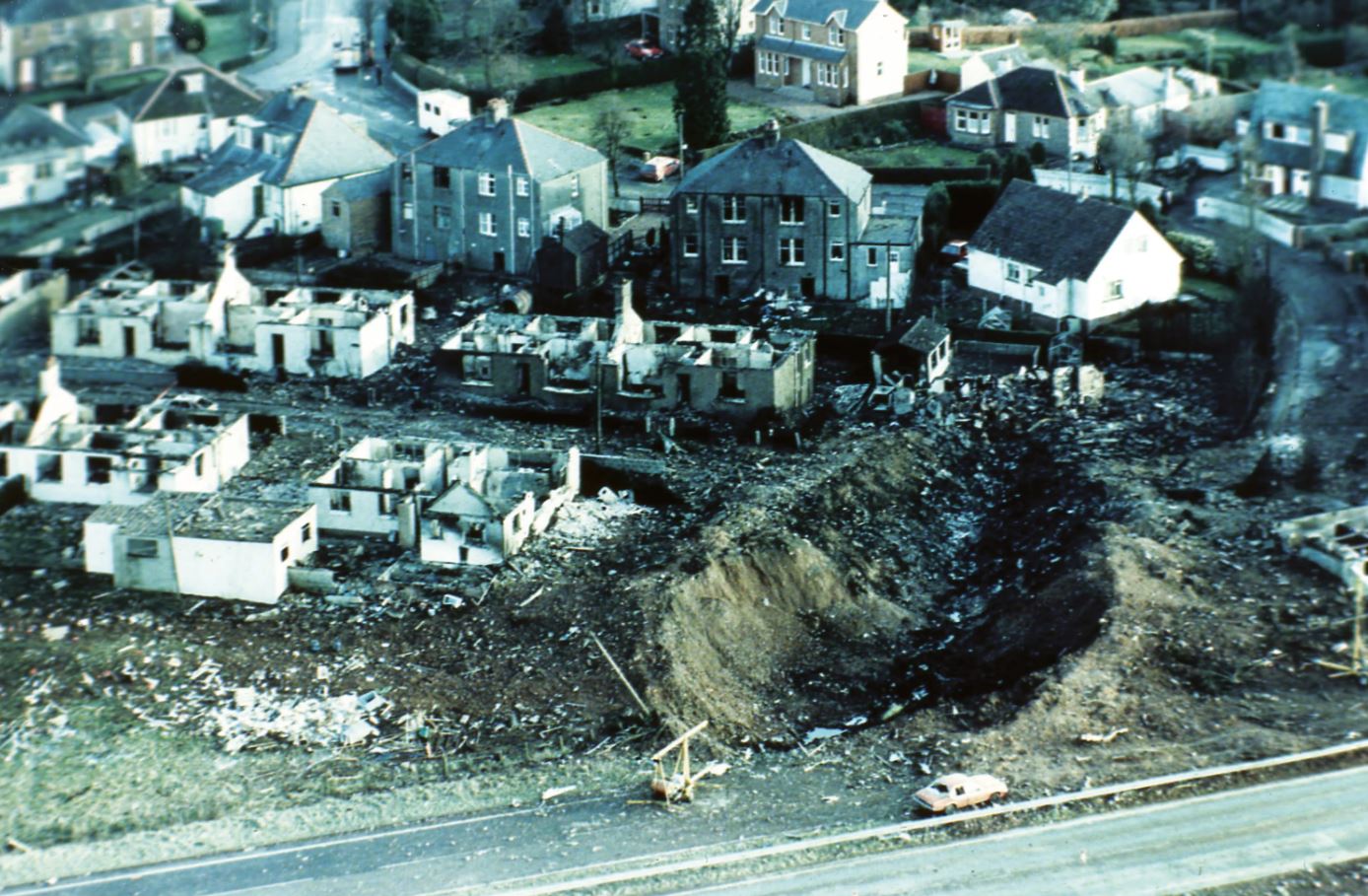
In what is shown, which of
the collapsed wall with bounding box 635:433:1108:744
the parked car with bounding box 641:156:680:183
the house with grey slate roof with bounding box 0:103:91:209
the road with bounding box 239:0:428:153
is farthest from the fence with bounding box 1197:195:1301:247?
the house with grey slate roof with bounding box 0:103:91:209

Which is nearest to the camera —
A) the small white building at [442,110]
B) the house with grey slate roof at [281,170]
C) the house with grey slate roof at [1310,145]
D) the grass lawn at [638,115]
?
the house with grey slate roof at [1310,145]

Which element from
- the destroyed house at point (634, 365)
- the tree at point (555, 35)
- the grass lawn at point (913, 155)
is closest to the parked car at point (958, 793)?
the destroyed house at point (634, 365)

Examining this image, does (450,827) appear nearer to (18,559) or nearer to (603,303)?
(18,559)

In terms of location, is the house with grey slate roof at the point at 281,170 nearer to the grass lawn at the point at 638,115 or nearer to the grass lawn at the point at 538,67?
the grass lawn at the point at 638,115

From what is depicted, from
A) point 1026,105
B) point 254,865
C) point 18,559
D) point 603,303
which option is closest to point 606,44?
point 1026,105

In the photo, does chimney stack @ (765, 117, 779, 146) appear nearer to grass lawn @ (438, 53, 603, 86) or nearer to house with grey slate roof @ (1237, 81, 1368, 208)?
house with grey slate roof @ (1237, 81, 1368, 208)
